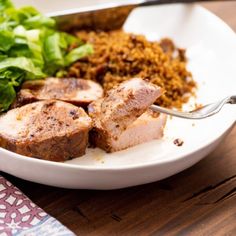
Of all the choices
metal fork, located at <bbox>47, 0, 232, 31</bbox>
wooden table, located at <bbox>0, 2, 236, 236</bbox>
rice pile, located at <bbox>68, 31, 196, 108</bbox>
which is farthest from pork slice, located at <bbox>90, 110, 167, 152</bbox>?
metal fork, located at <bbox>47, 0, 232, 31</bbox>

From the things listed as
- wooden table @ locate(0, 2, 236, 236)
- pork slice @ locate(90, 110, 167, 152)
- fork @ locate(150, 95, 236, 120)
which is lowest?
wooden table @ locate(0, 2, 236, 236)

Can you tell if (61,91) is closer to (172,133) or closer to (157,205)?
(172,133)

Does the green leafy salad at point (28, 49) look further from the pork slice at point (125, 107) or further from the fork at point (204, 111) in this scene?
the fork at point (204, 111)

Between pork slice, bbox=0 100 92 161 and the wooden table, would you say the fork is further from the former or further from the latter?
pork slice, bbox=0 100 92 161

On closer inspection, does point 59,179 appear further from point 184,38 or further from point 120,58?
point 184,38

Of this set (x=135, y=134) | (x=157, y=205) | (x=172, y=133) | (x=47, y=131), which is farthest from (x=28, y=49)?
(x=157, y=205)

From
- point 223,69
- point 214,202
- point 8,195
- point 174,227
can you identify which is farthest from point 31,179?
point 223,69
